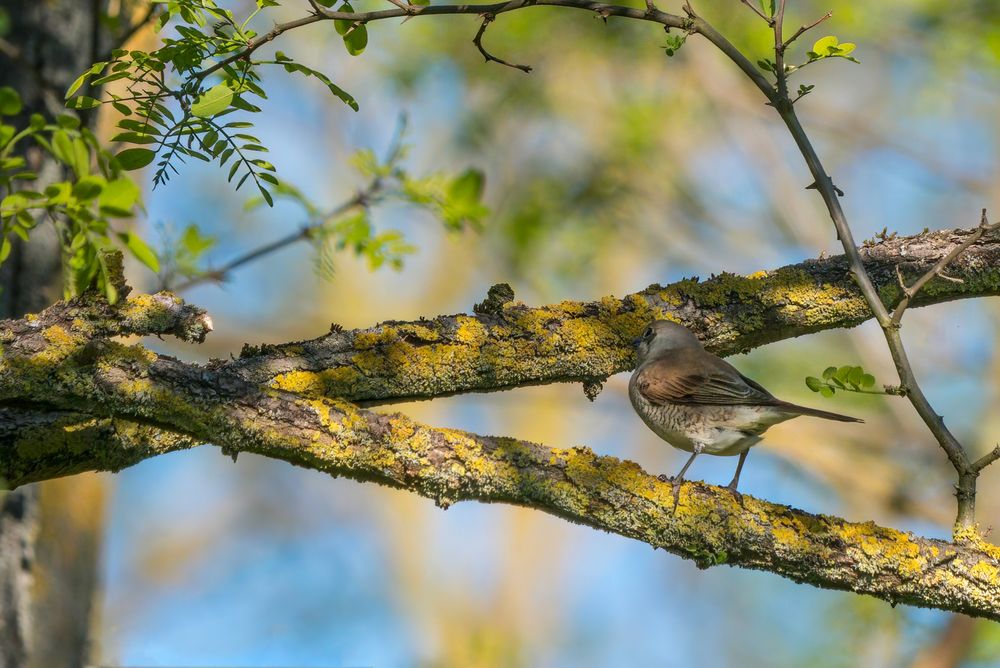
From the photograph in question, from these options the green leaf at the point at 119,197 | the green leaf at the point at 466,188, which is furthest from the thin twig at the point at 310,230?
the green leaf at the point at 119,197

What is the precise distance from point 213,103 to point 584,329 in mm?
1674

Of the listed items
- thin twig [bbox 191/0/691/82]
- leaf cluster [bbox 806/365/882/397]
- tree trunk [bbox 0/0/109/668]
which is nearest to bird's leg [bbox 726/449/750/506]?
leaf cluster [bbox 806/365/882/397]

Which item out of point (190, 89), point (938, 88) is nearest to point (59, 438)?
point (190, 89)

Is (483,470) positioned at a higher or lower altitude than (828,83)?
lower

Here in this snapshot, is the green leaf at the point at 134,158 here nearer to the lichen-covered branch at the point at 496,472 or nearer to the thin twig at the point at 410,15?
the thin twig at the point at 410,15

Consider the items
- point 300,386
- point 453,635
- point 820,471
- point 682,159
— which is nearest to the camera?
point 300,386

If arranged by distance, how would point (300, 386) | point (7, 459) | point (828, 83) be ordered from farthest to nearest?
point (828, 83) < point (300, 386) < point (7, 459)

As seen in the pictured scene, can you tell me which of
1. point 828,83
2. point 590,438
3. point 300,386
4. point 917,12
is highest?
point 828,83

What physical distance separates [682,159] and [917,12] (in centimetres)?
292

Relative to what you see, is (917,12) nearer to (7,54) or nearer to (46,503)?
(7,54)

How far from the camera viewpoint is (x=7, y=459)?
2951mm

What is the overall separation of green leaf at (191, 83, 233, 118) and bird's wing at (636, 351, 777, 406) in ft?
7.07

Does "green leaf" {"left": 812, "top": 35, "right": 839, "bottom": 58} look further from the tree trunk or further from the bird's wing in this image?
the tree trunk

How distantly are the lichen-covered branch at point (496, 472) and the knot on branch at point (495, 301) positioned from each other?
66 cm
